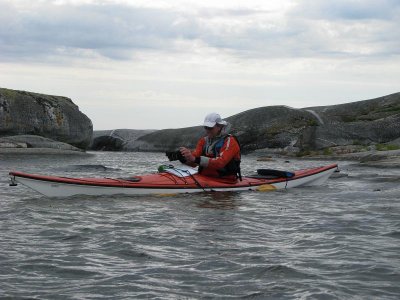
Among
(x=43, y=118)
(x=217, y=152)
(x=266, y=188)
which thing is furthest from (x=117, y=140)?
(x=217, y=152)

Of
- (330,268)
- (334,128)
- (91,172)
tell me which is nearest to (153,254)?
(330,268)

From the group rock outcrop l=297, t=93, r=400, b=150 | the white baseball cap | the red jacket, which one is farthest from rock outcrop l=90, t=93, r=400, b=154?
the white baseball cap

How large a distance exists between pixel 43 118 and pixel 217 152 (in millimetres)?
19382

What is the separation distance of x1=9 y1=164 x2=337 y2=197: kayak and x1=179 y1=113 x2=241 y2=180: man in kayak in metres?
0.16

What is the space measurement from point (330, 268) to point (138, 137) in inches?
1253

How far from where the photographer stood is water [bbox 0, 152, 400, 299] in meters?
5.09

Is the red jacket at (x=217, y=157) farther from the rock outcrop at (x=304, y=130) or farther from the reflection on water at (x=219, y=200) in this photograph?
the rock outcrop at (x=304, y=130)

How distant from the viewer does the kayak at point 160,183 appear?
33.3 feet

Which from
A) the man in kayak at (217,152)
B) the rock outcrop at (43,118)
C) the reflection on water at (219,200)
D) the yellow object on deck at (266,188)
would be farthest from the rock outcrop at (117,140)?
the reflection on water at (219,200)

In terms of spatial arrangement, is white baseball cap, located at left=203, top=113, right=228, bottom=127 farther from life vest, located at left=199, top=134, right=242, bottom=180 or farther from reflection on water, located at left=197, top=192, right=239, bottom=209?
reflection on water, located at left=197, top=192, right=239, bottom=209

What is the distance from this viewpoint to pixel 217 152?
38.5ft

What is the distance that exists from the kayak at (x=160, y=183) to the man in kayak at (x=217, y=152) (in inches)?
6.3

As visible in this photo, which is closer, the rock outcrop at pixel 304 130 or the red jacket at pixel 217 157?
the red jacket at pixel 217 157

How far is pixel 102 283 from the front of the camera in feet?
17.0
